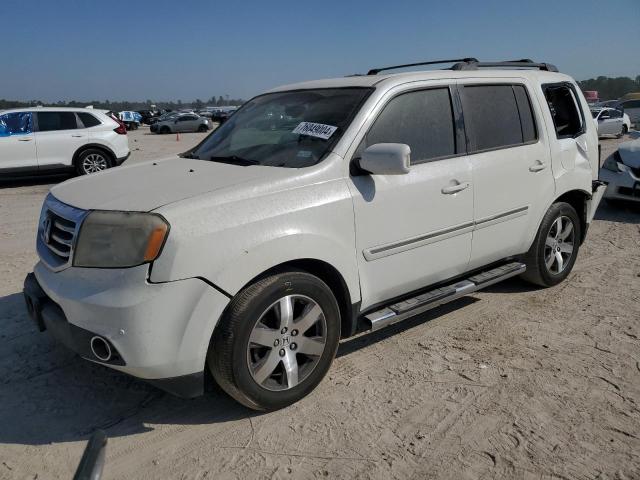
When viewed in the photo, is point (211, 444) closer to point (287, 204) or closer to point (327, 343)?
point (327, 343)

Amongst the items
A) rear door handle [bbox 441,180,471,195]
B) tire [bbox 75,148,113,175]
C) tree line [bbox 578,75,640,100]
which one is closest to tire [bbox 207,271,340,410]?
rear door handle [bbox 441,180,471,195]

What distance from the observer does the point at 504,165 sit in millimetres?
4023

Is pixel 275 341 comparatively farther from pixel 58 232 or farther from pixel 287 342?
pixel 58 232

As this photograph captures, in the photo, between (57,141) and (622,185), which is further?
(57,141)

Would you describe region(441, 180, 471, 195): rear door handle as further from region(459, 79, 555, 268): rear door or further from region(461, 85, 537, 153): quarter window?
region(461, 85, 537, 153): quarter window

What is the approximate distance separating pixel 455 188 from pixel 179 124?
37.9 m

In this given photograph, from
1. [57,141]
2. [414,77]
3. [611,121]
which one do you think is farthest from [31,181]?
[611,121]

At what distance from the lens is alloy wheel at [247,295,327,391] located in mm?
2865

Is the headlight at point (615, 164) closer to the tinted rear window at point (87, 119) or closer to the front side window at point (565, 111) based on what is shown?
the front side window at point (565, 111)

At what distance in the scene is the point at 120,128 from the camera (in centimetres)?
1241

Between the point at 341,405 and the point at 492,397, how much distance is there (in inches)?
→ 34.9

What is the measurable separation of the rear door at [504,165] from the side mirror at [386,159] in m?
0.99

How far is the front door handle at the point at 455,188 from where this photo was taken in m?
3.60

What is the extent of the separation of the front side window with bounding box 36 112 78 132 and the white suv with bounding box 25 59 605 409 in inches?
348
